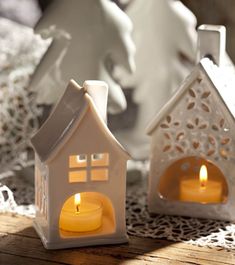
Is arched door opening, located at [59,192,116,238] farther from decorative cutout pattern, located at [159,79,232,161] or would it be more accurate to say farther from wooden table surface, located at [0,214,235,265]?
decorative cutout pattern, located at [159,79,232,161]

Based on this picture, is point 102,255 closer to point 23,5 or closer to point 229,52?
point 229,52

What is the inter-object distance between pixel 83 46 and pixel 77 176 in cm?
36

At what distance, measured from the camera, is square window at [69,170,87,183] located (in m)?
1.15

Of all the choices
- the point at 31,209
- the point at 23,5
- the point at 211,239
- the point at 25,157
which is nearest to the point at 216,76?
the point at 211,239

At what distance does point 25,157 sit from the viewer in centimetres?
156

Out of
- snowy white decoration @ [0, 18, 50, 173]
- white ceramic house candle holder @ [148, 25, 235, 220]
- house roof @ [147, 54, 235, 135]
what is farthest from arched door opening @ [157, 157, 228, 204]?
snowy white decoration @ [0, 18, 50, 173]

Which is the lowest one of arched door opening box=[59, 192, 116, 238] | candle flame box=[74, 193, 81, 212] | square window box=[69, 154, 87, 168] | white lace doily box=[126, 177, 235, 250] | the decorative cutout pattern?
white lace doily box=[126, 177, 235, 250]

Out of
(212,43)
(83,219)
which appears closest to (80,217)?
(83,219)

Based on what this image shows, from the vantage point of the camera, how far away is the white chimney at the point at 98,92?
1120 millimetres

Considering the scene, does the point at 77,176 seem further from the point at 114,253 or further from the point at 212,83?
the point at 212,83

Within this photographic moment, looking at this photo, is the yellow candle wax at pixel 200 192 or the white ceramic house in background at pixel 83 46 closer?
the yellow candle wax at pixel 200 192

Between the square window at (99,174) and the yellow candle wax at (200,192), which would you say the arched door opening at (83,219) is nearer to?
the square window at (99,174)

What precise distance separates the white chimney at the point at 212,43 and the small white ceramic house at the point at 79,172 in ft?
0.70

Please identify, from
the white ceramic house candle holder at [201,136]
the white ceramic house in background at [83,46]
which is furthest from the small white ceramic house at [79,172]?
the white ceramic house in background at [83,46]
